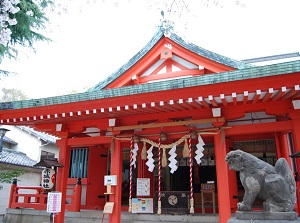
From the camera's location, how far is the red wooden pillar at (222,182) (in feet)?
19.4

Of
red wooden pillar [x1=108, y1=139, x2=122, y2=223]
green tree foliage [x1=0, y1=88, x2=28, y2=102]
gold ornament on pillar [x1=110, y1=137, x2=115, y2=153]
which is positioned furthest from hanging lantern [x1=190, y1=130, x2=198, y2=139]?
green tree foliage [x1=0, y1=88, x2=28, y2=102]

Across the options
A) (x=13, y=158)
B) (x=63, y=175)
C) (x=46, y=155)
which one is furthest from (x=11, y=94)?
(x=63, y=175)

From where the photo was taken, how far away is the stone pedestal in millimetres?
4066

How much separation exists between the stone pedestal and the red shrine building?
171cm

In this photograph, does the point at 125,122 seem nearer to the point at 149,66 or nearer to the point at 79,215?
the point at 149,66

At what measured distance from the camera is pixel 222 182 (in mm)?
6047

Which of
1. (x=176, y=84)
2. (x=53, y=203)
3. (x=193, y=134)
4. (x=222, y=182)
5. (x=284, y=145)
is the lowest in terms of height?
(x=53, y=203)

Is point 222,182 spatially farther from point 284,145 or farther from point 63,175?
point 63,175

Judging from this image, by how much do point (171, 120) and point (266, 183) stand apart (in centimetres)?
309

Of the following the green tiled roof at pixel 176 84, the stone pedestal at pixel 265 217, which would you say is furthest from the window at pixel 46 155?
the stone pedestal at pixel 265 217

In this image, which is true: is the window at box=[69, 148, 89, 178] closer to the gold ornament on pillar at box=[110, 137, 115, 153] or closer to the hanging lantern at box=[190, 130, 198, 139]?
the gold ornament on pillar at box=[110, 137, 115, 153]

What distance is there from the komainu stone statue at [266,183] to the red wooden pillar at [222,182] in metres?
1.63

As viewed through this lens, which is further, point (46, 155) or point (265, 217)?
point (46, 155)

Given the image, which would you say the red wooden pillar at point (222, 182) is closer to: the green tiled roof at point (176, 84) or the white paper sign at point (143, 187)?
the green tiled roof at point (176, 84)
